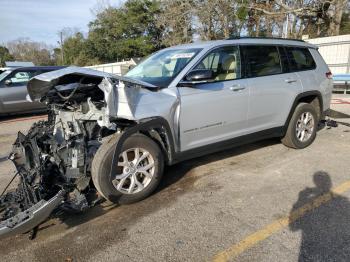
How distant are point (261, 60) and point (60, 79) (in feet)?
9.68

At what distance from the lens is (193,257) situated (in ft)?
9.68

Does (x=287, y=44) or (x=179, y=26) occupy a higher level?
(x=179, y=26)

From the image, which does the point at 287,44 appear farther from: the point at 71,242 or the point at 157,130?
the point at 71,242

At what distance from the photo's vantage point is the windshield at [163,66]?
4383 millimetres

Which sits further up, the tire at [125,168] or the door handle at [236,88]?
the door handle at [236,88]

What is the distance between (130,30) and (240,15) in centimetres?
2274

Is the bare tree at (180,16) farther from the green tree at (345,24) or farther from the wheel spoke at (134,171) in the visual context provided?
the wheel spoke at (134,171)

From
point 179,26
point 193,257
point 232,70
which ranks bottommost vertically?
point 193,257

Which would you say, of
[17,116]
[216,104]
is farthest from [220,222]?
[17,116]

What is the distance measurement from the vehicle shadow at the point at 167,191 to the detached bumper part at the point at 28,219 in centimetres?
58

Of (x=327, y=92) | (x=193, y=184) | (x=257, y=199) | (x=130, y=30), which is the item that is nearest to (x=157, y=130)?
(x=193, y=184)

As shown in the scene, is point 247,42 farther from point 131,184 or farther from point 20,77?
point 20,77

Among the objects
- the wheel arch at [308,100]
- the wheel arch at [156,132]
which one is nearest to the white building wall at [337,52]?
the wheel arch at [308,100]

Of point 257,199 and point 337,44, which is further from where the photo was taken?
point 337,44
